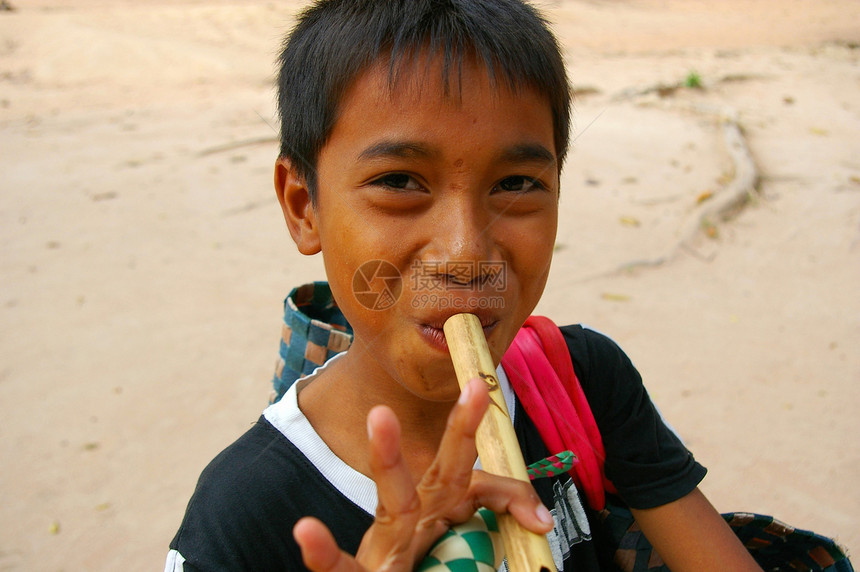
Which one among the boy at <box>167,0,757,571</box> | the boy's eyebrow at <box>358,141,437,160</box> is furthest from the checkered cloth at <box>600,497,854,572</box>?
the boy's eyebrow at <box>358,141,437,160</box>

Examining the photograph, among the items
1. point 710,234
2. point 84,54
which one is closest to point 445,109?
point 710,234

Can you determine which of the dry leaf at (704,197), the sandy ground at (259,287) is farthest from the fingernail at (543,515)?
the dry leaf at (704,197)

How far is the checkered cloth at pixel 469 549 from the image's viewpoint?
2.81 feet

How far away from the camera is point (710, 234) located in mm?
4742

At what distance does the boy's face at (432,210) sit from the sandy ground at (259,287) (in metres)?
1.83

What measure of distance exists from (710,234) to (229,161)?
14.1 ft

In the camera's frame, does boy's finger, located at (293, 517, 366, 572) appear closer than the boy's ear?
Yes

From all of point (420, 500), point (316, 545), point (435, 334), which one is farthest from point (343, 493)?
point (316, 545)

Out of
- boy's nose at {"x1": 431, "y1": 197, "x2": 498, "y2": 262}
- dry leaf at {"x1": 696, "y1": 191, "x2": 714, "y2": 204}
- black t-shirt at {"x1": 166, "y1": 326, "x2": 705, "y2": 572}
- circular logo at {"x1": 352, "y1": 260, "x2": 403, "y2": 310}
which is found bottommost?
dry leaf at {"x1": 696, "y1": 191, "x2": 714, "y2": 204}

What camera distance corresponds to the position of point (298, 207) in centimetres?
143

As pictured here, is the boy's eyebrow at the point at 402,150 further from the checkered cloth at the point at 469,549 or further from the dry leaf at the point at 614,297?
the dry leaf at the point at 614,297

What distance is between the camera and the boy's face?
1.14 m

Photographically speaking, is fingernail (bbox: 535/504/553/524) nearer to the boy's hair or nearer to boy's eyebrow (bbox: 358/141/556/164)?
boy's eyebrow (bbox: 358/141/556/164)

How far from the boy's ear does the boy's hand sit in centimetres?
68
